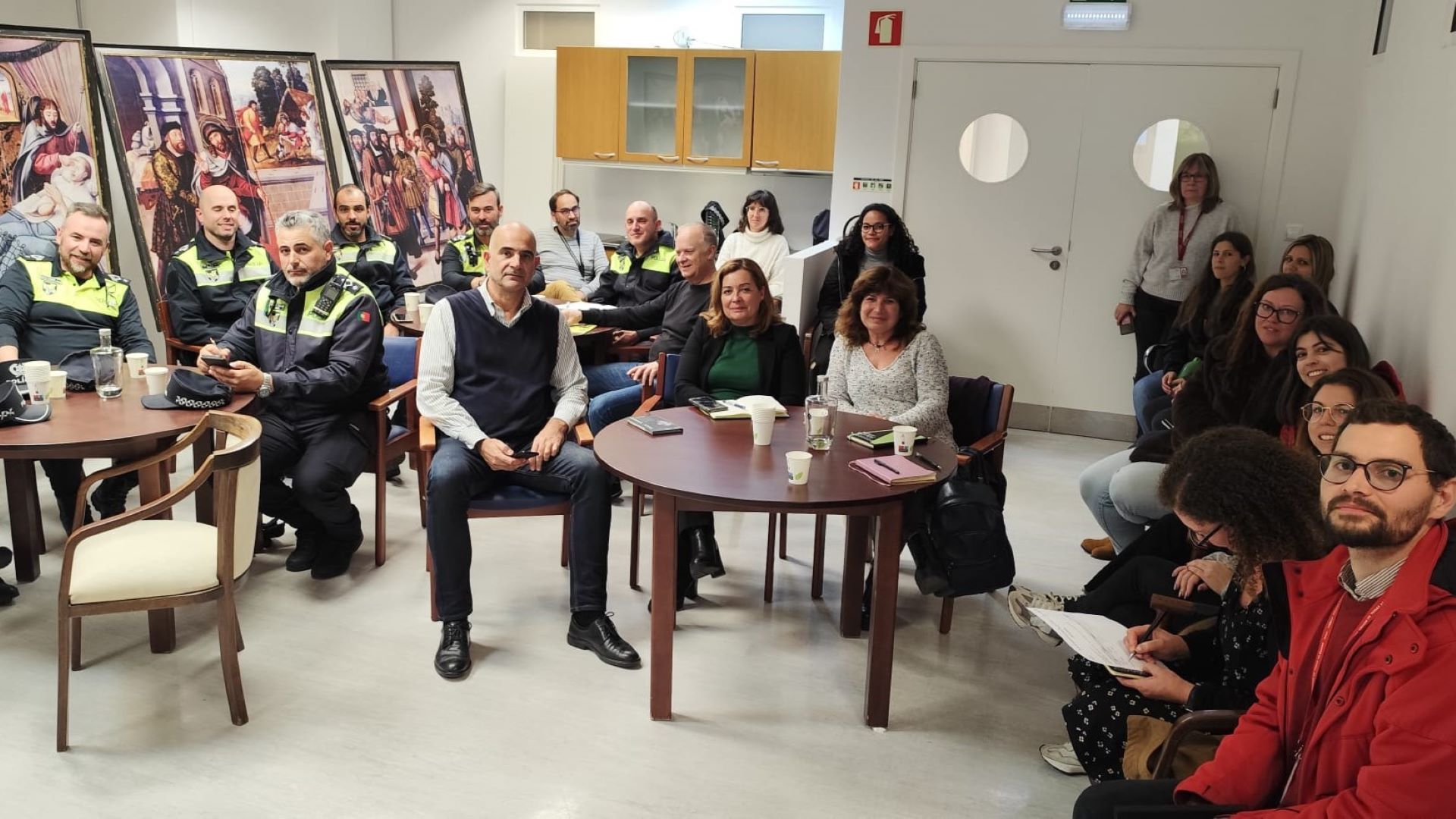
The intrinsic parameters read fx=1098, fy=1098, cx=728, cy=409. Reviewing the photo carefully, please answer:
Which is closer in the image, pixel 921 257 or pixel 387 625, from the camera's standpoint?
pixel 387 625

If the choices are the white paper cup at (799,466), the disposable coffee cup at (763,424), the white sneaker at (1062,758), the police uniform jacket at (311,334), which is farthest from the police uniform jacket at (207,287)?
the white sneaker at (1062,758)

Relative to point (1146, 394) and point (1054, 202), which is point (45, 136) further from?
point (1146, 394)

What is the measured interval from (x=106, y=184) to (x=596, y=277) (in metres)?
2.54

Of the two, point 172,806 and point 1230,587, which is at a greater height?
point 1230,587

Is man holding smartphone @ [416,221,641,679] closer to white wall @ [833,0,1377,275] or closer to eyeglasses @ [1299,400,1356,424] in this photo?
eyeglasses @ [1299,400,1356,424]

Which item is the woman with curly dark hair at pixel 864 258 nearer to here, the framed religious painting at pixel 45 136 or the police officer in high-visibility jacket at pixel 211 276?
the police officer in high-visibility jacket at pixel 211 276

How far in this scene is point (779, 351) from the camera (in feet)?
13.3

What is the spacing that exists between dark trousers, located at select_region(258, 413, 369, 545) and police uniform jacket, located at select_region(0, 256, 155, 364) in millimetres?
773

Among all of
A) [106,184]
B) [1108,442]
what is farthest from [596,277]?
[1108,442]

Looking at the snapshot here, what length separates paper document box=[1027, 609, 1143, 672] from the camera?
2494 mm

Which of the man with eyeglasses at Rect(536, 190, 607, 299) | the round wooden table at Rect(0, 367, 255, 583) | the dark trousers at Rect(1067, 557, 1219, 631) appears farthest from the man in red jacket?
the man with eyeglasses at Rect(536, 190, 607, 299)

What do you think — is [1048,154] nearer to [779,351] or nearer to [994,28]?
[994,28]

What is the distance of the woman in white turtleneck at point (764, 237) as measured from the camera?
648cm

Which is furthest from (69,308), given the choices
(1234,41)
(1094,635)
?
(1234,41)
